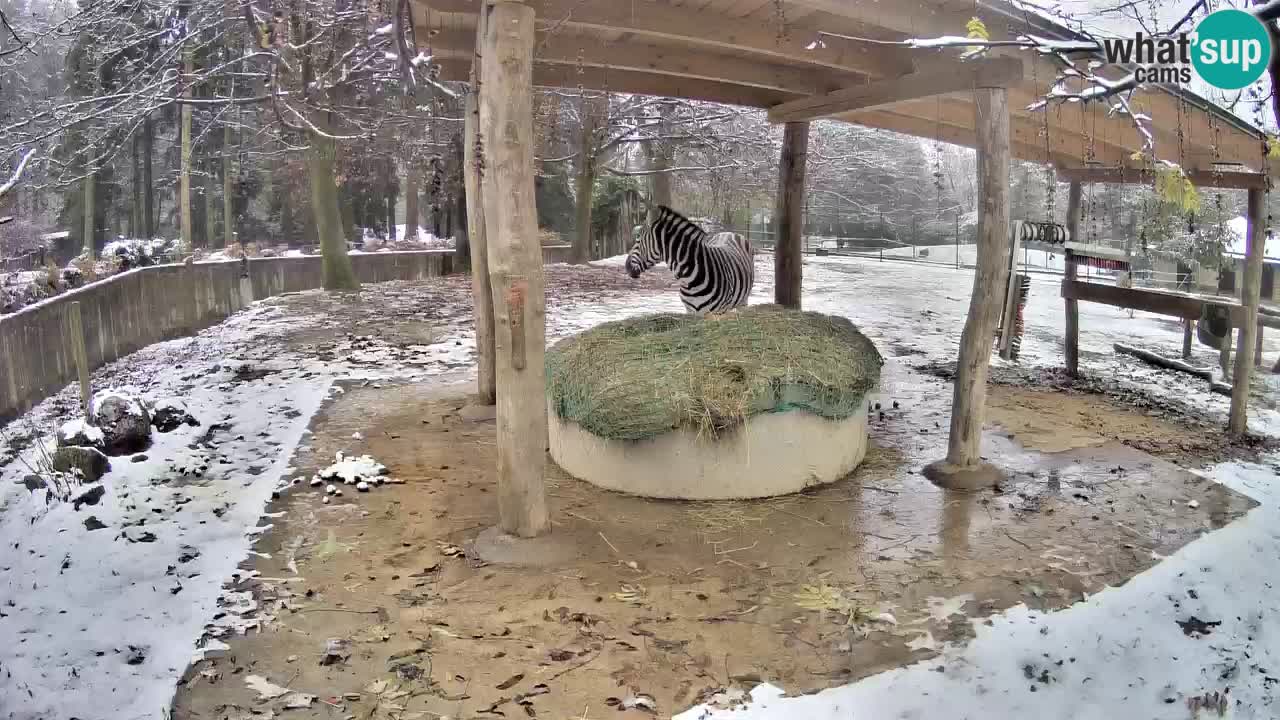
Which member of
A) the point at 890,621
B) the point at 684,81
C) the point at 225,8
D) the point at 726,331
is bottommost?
the point at 890,621

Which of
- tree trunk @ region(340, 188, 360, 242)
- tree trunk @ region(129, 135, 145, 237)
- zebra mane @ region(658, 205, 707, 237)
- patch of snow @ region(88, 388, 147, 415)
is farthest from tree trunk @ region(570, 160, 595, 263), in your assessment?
patch of snow @ region(88, 388, 147, 415)

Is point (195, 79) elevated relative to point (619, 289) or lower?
elevated

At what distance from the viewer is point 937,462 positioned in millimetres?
6066

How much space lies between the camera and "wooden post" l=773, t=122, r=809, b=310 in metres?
9.56

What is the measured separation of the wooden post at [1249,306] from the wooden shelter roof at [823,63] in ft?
1.26

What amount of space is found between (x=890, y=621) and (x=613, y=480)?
7.33 ft

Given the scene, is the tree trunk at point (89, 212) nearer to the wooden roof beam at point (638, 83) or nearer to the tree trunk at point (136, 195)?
the tree trunk at point (136, 195)

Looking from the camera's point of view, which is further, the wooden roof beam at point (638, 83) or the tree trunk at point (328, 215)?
the tree trunk at point (328, 215)

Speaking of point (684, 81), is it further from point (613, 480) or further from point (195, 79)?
point (195, 79)

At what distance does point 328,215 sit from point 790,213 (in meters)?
8.94

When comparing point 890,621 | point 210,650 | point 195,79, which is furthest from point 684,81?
point 195,79

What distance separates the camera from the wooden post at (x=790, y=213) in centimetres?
956

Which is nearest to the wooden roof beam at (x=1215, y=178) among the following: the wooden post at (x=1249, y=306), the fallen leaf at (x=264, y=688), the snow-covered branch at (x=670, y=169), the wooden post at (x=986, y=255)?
the wooden post at (x=1249, y=306)

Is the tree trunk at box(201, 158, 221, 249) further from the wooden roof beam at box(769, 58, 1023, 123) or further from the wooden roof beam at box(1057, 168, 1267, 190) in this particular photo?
the wooden roof beam at box(1057, 168, 1267, 190)
